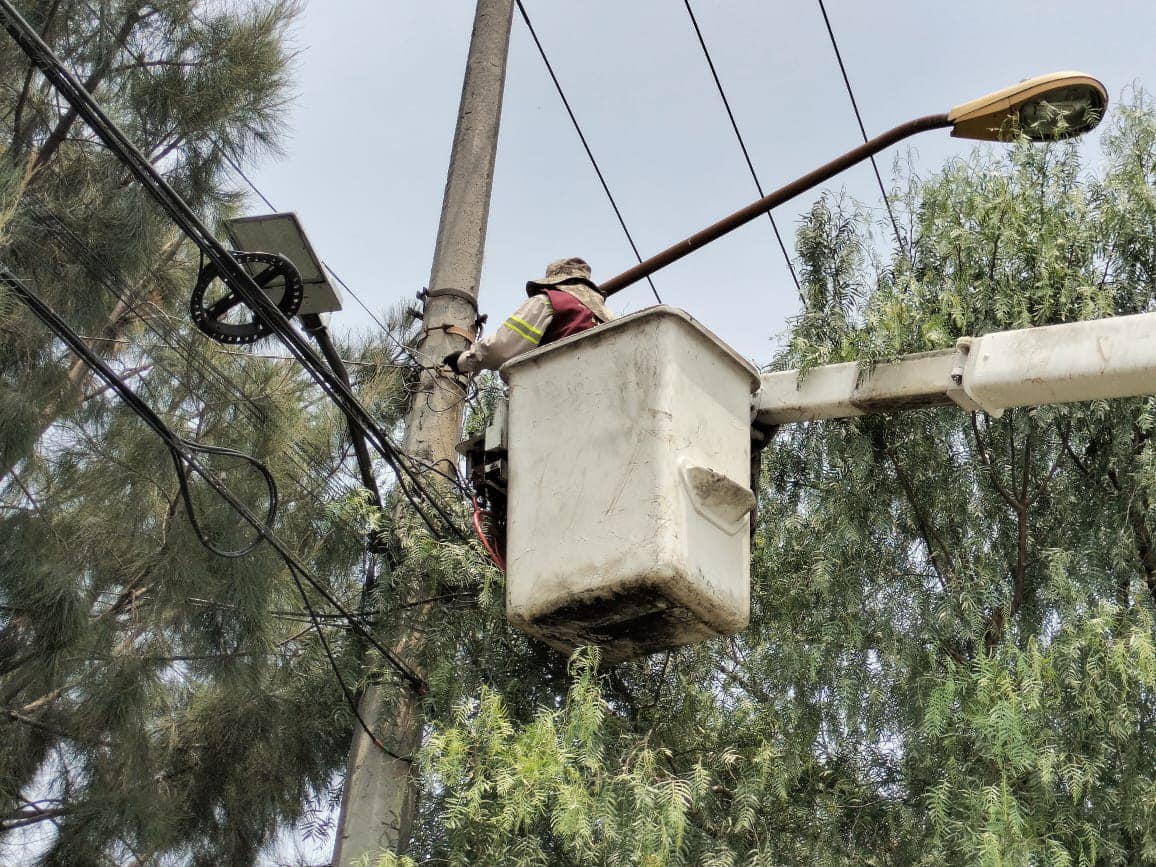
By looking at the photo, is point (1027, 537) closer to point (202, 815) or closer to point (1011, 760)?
point (1011, 760)

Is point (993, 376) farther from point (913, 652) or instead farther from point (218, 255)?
point (218, 255)

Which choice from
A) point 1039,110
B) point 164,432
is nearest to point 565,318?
point 164,432

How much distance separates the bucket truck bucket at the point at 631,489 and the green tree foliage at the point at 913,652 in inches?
14.0

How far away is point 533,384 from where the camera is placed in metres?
6.27

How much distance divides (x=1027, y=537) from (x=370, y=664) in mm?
2817

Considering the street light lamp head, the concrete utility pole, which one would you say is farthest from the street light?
the concrete utility pole

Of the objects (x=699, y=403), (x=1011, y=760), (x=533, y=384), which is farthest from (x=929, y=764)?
(x=533, y=384)

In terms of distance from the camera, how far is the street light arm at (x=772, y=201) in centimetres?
766

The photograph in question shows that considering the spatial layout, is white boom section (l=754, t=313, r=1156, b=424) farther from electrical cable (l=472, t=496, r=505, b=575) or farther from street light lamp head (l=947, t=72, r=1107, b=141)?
street light lamp head (l=947, t=72, r=1107, b=141)

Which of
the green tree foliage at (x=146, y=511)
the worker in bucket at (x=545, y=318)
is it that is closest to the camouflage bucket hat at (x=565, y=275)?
the worker in bucket at (x=545, y=318)

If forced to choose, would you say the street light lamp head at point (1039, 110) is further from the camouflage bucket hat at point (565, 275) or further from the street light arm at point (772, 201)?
the camouflage bucket hat at point (565, 275)

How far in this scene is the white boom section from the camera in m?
5.86

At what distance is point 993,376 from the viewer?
6.03 m

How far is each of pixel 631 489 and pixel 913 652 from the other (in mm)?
1658
